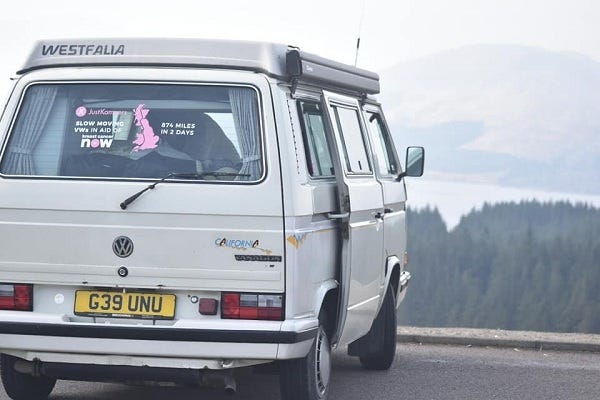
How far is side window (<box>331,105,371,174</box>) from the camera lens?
9.21 meters

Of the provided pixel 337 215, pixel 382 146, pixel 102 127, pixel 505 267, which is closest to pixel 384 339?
pixel 382 146

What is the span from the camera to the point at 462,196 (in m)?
136

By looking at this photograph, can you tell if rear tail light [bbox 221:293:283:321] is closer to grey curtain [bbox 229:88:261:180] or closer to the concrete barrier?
grey curtain [bbox 229:88:261:180]

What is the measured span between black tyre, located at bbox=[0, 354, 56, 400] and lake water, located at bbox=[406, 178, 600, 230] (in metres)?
113

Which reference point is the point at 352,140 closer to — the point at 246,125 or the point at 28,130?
the point at 246,125

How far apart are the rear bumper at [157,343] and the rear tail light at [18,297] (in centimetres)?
10

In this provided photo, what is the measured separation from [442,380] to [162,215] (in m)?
3.57

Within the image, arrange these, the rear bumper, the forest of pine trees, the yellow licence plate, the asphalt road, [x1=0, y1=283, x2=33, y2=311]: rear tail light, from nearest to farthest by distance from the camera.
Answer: the rear bumper < the yellow licence plate < [x1=0, y1=283, x2=33, y2=311]: rear tail light < the asphalt road < the forest of pine trees

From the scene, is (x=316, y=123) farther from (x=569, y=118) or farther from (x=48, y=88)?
(x=569, y=118)

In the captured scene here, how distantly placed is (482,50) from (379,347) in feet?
581

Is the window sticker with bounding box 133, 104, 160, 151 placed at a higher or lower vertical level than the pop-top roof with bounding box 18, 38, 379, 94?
lower

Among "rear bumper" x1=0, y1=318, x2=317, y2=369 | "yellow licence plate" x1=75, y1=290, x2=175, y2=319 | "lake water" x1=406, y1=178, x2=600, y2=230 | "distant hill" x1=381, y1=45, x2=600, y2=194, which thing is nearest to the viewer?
"rear bumper" x1=0, y1=318, x2=317, y2=369

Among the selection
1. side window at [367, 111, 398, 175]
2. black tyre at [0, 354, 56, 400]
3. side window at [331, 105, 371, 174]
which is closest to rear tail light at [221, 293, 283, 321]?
black tyre at [0, 354, 56, 400]

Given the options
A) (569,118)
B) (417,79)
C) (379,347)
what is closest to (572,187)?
(569,118)
